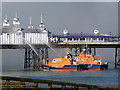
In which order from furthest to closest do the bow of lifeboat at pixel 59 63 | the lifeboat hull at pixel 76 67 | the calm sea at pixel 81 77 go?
the bow of lifeboat at pixel 59 63
the lifeboat hull at pixel 76 67
the calm sea at pixel 81 77

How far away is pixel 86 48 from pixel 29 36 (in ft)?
52.1

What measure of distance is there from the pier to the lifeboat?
3460 millimetres

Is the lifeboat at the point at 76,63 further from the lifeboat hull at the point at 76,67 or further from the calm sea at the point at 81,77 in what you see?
the calm sea at the point at 81,77

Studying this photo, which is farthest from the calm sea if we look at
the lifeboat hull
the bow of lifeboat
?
the bow of lifeboat

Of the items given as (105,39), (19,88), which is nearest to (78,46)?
(105,39)

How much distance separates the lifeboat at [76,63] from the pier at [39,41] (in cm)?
346

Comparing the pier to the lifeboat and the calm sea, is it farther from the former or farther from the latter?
the calm sea

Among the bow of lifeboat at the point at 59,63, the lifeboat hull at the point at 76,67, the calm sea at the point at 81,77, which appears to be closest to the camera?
the calm sea at the point at 81,77

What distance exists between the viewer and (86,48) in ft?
466

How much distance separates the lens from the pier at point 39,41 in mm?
132875

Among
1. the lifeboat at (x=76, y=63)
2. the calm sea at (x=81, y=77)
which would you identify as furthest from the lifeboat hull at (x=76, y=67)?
the calm sea at (x=81, y=77)

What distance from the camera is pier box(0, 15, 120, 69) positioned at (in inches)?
5231

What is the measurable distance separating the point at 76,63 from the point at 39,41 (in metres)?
12.7

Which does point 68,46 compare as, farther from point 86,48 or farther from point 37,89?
point 37,89
